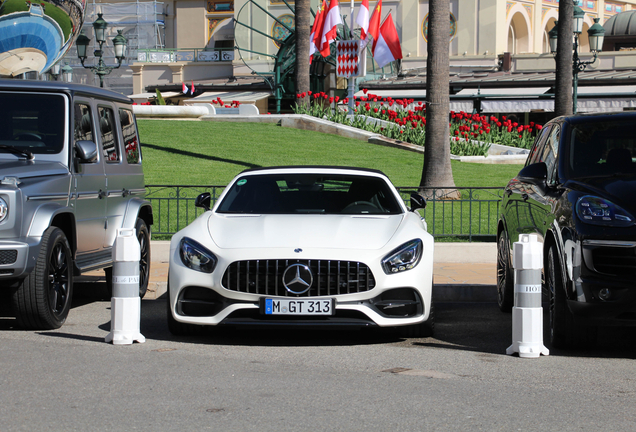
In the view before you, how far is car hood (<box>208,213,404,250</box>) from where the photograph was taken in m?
6.85

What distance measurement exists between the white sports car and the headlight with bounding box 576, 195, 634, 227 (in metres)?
1.24

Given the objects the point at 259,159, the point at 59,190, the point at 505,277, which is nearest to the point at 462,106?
the point at 259,159

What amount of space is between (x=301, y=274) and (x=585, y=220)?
2.05 m

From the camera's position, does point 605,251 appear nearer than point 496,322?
Yes

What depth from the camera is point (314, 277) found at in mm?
6703

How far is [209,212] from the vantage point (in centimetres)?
794

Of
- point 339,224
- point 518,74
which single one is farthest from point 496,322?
point 518,74

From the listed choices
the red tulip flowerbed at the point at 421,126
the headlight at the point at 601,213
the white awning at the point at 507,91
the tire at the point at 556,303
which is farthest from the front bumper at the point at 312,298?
the white awning at the point at 507,91

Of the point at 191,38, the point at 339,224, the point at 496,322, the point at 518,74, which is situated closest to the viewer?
the point at 339,224

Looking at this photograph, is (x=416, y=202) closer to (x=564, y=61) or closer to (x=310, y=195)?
(x=310, y=195)

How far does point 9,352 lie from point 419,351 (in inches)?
119

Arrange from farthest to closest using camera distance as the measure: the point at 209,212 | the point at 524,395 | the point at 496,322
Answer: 1. the point at 496,322
2. the point at 209,212
3. the point at 524,395

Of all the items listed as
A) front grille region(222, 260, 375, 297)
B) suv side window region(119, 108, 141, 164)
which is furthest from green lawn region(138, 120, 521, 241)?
front grille region(222, 260, 375, 297)

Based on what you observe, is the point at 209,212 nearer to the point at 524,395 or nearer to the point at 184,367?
the point at 184,367
